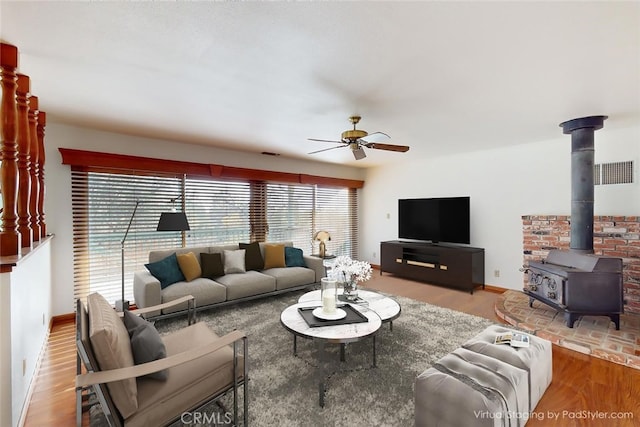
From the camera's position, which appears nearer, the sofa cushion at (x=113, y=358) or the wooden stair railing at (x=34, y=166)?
the sofa cushion at (x=113, y=358)

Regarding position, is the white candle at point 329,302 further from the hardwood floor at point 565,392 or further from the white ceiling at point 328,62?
the white ceiling at point 328,62

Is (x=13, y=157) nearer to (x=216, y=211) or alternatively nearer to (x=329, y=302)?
(x=329, y=302)

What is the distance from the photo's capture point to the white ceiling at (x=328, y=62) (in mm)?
1570

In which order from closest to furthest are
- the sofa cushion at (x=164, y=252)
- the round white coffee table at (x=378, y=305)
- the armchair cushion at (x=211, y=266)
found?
the round white coffee table at (x=378, y=305)
the sofa cushion at (x=164, y=252)
the armchair cushion at (x=211, y=266)

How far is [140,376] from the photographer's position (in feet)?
5.03

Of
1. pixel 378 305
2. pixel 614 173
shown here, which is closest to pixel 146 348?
pixel 378 305

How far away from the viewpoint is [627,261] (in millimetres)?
3562

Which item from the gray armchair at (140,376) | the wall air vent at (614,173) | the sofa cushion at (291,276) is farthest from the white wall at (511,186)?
the gray armchair at (140,376)

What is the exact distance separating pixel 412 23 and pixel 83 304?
2670mm

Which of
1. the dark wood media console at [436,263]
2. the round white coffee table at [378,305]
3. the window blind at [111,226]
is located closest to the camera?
the round white coffee table at [378,305]

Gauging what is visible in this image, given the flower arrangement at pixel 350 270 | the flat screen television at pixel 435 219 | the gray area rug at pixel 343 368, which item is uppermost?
the flat screen television at pixel 435 219

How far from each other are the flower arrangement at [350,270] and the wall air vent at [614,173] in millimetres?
3319

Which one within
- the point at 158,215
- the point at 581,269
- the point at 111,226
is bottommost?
the point at 581,269

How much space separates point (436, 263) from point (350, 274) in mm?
2630
